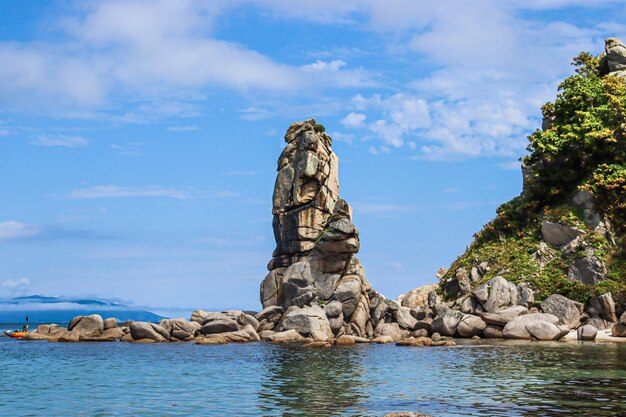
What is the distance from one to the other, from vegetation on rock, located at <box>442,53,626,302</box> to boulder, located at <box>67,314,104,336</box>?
34.9 metres

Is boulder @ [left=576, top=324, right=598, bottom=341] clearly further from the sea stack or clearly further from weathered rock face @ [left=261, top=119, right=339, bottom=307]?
weathered rock face @ [left=261, top=119, right=339, bottom=307]

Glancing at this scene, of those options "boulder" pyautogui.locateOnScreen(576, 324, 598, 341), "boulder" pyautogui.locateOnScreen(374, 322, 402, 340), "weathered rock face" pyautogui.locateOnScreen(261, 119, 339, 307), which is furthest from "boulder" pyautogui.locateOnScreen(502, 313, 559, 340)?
"weathered rock face" pyautogui.locateOnScreen(261, 119, 339, 307)

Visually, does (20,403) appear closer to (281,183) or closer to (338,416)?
(338,416)

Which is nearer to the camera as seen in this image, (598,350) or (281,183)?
(598,350)

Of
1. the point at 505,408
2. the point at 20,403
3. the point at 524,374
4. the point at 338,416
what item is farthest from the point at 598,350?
the point at 20,403

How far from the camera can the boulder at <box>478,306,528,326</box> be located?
60.6 metres

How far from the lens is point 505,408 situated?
81.4 ft

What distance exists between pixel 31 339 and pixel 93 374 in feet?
117

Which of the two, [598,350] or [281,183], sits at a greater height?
[281,183]

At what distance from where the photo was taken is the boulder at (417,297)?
8519 cm

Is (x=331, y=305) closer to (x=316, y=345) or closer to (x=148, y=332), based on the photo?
(x=316, y=345)

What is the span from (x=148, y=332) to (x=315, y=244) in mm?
17352

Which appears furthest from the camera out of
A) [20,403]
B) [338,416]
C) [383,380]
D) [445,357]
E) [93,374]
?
[445,357]

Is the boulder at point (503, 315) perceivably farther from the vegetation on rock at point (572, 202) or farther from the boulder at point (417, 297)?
the boulder at point (417, 297)
